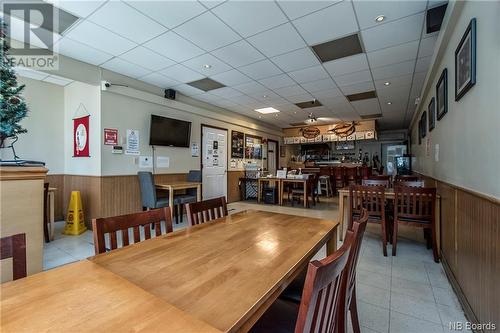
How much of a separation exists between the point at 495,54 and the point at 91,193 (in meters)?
5.45

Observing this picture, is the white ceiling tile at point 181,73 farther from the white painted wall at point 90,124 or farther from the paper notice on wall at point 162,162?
the paper notice on wall at point 162,162

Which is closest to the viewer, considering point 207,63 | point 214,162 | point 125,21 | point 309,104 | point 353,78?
point 125,21

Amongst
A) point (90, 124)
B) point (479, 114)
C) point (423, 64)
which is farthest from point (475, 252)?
point (90, 124)

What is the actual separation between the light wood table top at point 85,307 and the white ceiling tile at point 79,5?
113 inches

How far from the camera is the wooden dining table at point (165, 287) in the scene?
618 mm

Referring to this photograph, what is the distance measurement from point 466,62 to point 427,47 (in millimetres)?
1705

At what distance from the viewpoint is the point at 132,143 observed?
4617mm

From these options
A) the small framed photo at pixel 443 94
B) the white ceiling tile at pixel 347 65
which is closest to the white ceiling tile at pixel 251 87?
the white ceiling tile at pixel 347 65

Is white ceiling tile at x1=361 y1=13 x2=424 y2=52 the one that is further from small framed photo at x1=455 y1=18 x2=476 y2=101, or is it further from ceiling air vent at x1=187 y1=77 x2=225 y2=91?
ceiling air vent at x1=187 y1=77 x2=225 y2=91

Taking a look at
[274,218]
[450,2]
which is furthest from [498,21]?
[274,218]

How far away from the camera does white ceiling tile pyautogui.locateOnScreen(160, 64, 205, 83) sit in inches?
162

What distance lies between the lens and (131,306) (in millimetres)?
686

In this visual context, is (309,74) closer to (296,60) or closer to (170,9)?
(296,60)

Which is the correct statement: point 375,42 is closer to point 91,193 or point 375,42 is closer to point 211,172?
point 211,172
